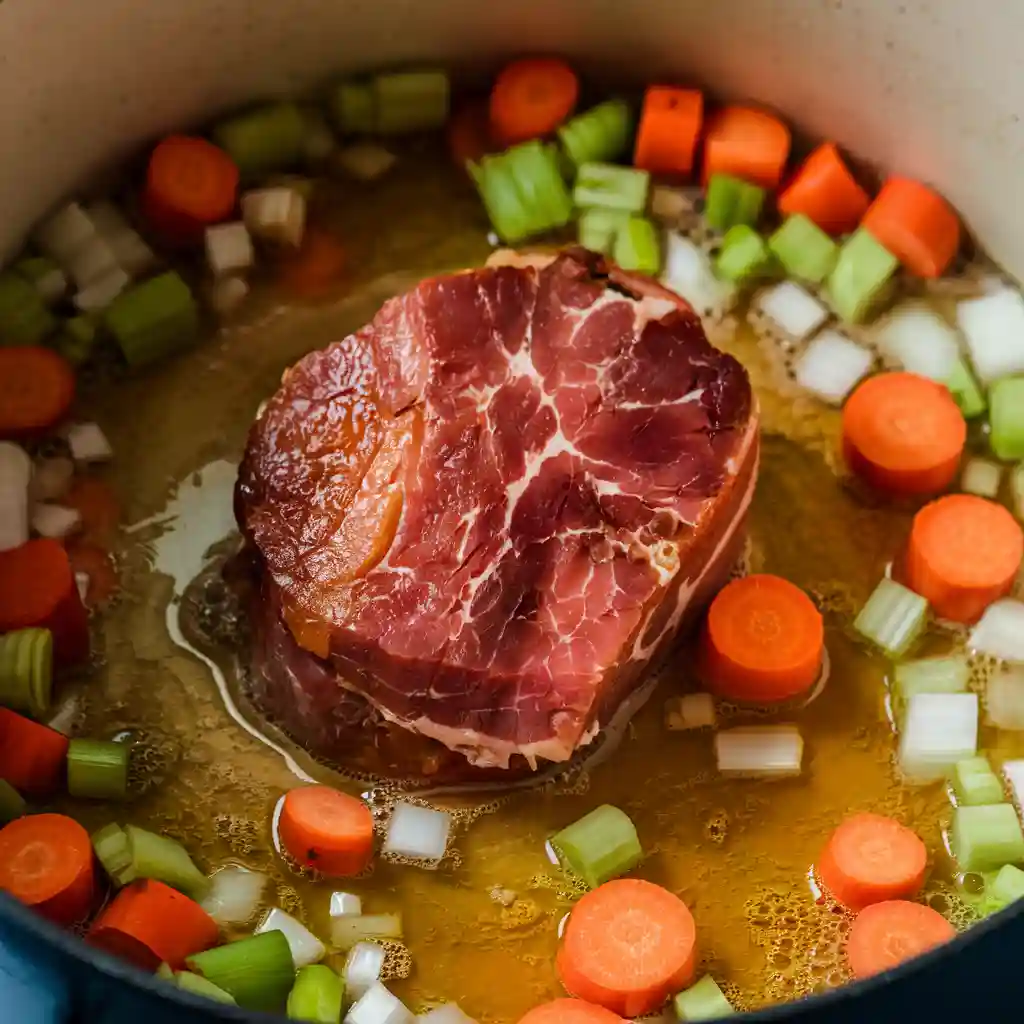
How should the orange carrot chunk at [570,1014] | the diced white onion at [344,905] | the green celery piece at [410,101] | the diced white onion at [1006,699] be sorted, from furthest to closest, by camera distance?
the green celery piece at [410,101]
the diced white onion at [1006,699]
the diced white onion at [344,905]
the orange carrot chunk at [570,1014]

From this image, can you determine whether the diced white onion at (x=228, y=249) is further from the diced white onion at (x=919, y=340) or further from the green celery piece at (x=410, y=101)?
the diced white onion at (x=919, y=340)

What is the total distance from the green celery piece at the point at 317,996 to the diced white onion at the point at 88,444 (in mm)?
1036

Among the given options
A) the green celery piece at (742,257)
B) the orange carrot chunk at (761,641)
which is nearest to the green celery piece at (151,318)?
the green celery piece at (742,257)

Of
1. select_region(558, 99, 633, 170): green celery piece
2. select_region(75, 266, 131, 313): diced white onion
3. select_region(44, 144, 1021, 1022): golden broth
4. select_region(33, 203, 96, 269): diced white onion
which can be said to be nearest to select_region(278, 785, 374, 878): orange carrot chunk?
select_region(44, 144, 1021, 1022): golden broth

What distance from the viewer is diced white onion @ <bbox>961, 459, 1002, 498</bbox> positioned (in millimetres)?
2717

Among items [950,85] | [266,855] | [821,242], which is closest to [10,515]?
[266,855]

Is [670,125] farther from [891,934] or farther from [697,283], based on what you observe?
[891,934]

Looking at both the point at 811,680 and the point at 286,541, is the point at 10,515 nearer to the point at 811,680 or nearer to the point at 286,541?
the point at 286,541

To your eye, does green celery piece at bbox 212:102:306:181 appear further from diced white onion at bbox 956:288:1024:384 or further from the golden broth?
diced white onion at bbox 956:288:1024:384

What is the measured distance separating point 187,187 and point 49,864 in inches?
52.8

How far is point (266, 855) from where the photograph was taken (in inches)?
92.4

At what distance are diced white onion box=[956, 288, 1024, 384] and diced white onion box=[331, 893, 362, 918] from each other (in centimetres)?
153

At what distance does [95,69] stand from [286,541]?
0.98 meters

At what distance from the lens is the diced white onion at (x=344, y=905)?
2.29m
